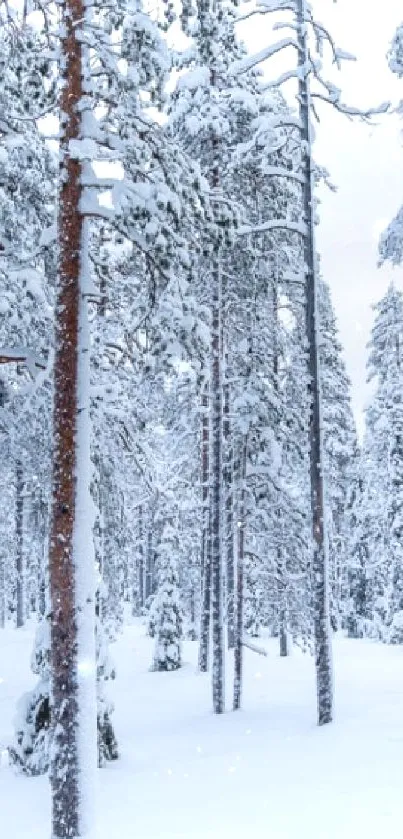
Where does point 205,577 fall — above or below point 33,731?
above

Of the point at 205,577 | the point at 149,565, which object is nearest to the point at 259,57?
the point at 205,577

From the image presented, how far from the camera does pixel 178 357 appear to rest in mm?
9016

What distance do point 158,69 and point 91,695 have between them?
20.0ft

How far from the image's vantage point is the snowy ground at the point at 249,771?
8.97 metres

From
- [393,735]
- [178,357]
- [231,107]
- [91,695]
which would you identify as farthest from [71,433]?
[231,107]

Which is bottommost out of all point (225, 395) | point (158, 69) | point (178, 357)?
point (178, 357)

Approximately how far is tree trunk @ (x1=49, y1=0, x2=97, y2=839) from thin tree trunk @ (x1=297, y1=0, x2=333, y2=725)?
23.1ft

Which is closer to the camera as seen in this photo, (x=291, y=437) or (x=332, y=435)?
(x=291, y=437)

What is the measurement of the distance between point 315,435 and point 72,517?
7.70 metres

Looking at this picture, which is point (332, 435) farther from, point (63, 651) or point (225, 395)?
point (63, 651)

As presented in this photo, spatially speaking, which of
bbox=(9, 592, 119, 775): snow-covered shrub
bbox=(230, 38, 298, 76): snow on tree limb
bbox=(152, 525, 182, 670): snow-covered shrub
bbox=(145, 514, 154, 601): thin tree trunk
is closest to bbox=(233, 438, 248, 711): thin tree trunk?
bbox=(9, 592, 119, 775): snow-covered shrub

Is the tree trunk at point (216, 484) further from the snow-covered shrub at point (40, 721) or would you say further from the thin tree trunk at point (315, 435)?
the snow-covered shrub at point (40, 721)

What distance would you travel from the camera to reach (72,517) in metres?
7.80

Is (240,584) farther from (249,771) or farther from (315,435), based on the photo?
(249,771)
